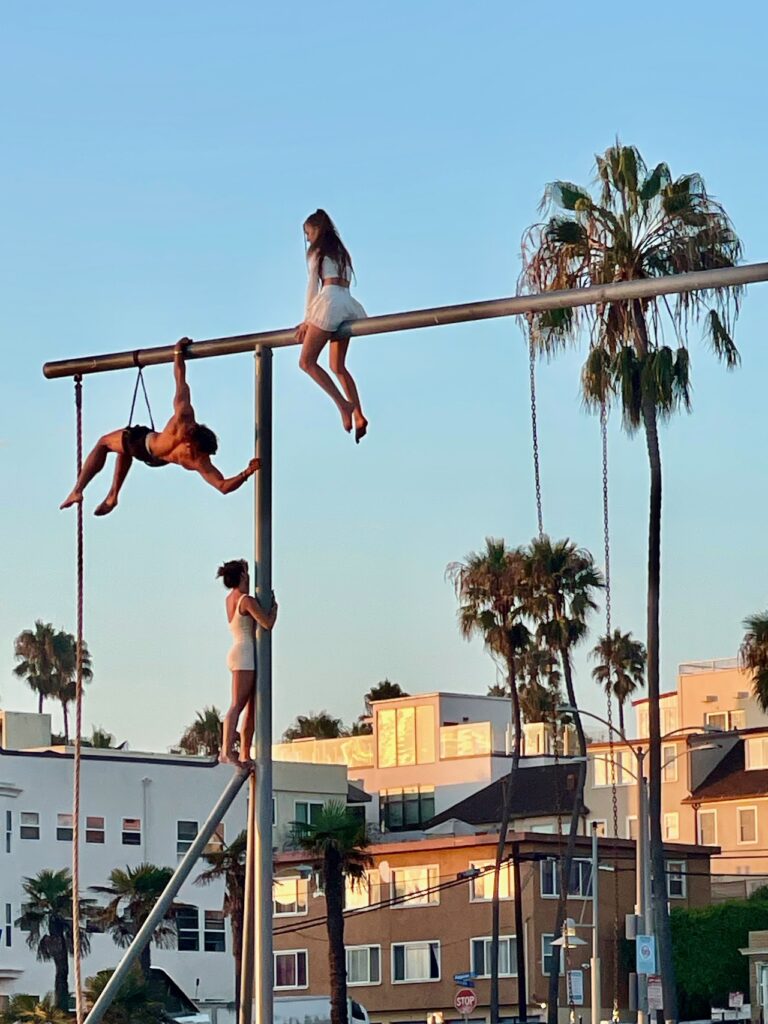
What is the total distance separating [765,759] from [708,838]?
380 cm

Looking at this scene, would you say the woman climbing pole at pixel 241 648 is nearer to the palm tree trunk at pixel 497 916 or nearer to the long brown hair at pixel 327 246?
the long brown hair at pixel 327 246

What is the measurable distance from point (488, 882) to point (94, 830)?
13.7 metres

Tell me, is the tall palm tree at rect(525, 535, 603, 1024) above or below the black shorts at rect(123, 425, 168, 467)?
above

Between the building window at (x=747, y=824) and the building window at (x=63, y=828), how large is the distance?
25.3 metres

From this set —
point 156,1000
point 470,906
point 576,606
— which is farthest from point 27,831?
point 156,1000

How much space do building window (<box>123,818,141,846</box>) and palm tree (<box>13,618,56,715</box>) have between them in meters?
40.5

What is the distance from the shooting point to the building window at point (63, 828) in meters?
70.8

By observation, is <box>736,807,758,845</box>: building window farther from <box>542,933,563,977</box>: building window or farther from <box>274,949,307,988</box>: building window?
<box>274,949,307,988</box>: building window

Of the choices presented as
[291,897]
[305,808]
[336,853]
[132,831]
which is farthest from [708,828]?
[336,853]

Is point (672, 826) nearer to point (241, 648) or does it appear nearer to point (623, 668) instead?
point (623, 668)

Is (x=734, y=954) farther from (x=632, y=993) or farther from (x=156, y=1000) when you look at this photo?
(x=156, y=1000)

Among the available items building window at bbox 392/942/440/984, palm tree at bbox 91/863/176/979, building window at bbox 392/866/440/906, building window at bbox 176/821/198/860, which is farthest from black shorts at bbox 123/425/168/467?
building window at bbox 176/821/198/860

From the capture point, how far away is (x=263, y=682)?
10891 millimetres

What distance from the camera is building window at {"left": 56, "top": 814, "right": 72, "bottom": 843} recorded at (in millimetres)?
70750
